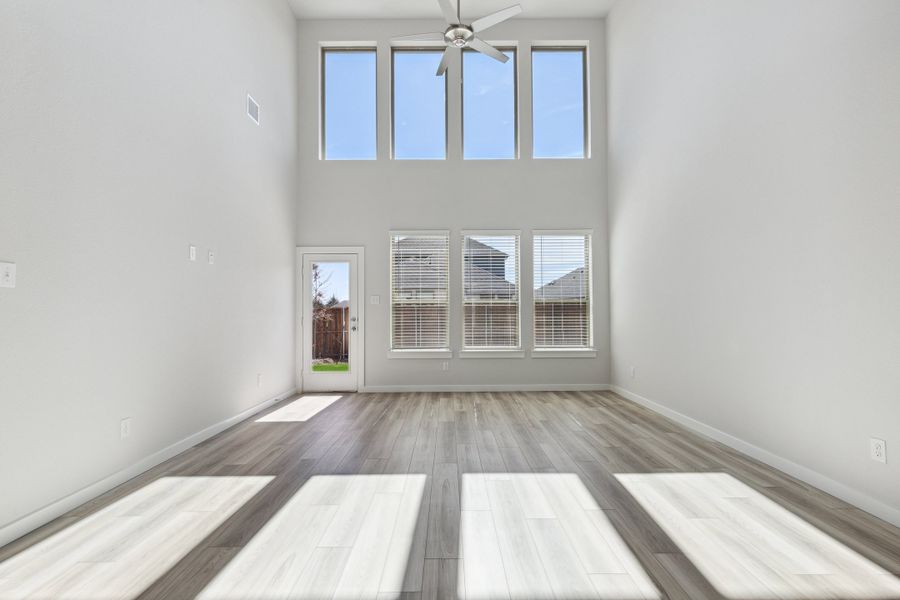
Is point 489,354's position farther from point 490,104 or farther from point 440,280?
point 490,104

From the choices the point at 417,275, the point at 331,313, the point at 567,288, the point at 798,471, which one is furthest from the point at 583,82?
the point at 798,471

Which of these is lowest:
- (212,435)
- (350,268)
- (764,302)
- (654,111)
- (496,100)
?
(212,435)

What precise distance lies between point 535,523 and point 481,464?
937 mm

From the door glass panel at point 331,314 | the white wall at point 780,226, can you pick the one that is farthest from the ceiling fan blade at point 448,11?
the door glass panel at point 331,314

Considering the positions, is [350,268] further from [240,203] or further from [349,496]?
[349,496]

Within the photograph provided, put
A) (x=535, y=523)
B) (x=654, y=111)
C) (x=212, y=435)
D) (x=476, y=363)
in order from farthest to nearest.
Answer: (x=476, y=363) → (x=654, y=111) → (x=212, y=435) → (x=535, y=523)

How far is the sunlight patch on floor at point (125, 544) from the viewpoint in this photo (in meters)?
1.75

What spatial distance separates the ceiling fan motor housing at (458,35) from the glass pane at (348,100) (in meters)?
2.32

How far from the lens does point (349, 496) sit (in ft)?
→ 8.62

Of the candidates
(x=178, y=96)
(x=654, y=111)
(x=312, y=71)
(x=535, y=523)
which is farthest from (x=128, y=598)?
(x=312, y=71)

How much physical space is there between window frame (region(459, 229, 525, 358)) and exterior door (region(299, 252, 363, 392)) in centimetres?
148

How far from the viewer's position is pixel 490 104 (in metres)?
6.52

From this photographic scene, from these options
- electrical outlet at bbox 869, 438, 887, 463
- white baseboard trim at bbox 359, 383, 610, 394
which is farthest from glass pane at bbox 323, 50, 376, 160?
electrical outlet at bbox 869, 438, 887, 463

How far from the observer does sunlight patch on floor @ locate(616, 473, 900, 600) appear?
172cm
